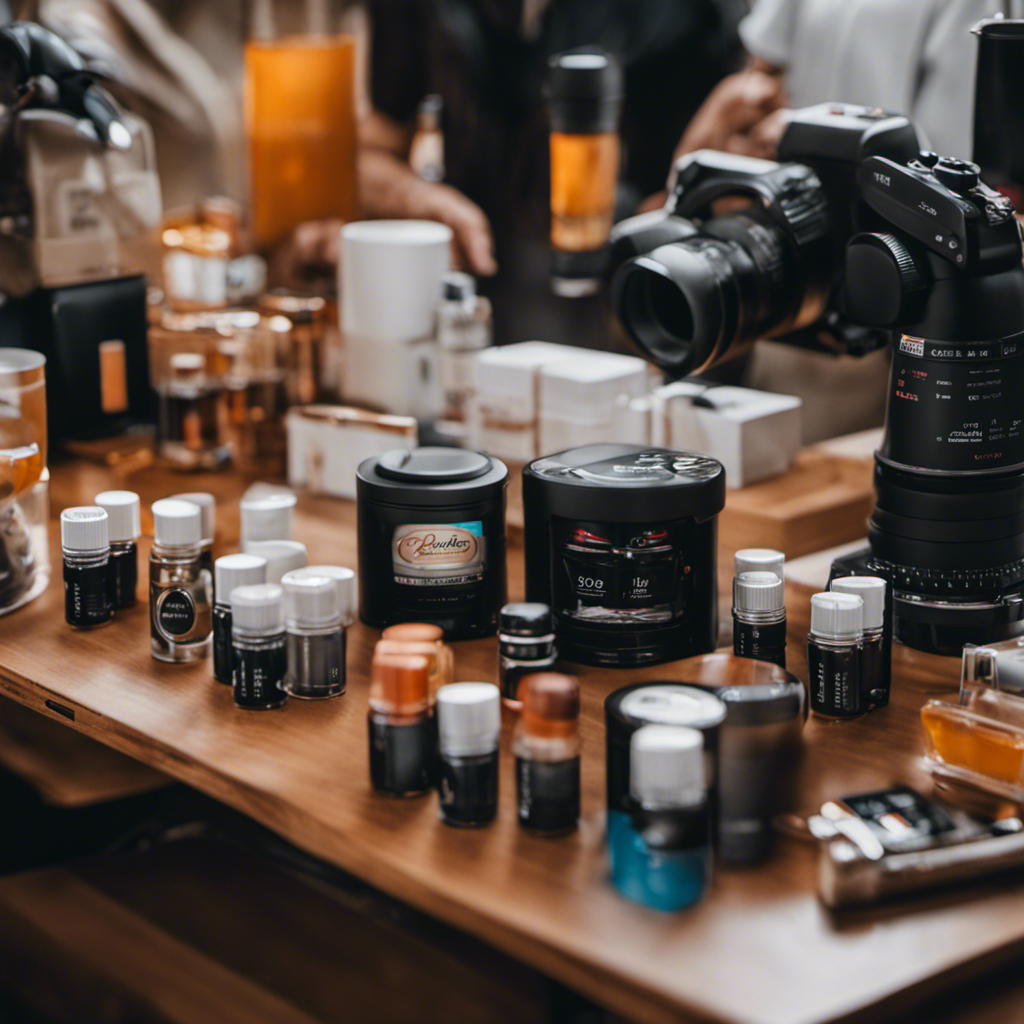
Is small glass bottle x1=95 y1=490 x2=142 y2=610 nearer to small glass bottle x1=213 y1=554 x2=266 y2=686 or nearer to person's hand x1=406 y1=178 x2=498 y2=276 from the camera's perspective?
small glass bottle x1=213 y1=554 x2=266 y2=686

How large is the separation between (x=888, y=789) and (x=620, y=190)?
126 cm

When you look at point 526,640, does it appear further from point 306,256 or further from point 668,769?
point 306,256

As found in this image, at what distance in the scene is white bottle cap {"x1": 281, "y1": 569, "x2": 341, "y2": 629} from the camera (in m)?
0.95

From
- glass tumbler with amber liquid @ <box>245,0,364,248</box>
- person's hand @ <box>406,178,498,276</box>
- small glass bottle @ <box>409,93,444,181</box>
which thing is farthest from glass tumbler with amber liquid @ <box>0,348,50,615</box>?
small glass bottle @ <box>409,93,444,181</box>

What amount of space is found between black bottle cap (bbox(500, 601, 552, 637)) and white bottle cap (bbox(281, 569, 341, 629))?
0.38 ft

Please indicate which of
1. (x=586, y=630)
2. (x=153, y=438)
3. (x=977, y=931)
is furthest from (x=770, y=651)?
(x=153, y=438)

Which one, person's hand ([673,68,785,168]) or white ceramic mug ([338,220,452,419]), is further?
person's hand ([673,68,785,168])

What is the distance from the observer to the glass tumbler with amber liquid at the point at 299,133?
1.69 m

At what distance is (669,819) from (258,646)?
33cm

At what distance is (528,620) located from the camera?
3.09 feet

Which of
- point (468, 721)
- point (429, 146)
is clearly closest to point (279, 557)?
point (468, 721)

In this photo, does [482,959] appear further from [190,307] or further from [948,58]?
[948,58]

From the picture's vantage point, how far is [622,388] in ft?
4.44

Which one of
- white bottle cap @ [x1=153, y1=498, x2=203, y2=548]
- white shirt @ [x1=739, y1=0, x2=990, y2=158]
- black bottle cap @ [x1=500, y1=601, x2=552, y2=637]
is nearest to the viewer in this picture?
black bottle cap @ [x1=500, y1=601, x2=552, y2=637]
